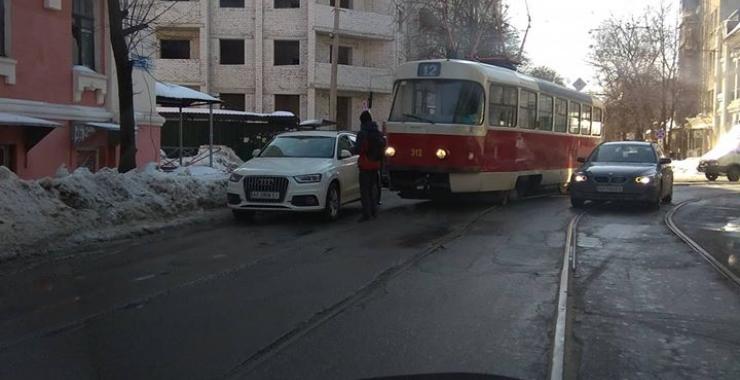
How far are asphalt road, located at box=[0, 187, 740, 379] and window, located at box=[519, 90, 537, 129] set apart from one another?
5834 millimetres

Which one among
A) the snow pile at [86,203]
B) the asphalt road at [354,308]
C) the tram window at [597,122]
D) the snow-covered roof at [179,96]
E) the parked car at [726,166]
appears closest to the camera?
the asphalt road at [354,308]

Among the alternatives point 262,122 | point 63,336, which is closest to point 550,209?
point 63,336

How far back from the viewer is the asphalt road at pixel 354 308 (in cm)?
522

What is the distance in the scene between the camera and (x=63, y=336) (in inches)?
232

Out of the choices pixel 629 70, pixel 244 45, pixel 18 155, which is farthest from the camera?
pixel 629 70

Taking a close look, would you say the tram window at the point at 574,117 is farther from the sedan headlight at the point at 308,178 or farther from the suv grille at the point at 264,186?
the suv grille at the point at 264,186

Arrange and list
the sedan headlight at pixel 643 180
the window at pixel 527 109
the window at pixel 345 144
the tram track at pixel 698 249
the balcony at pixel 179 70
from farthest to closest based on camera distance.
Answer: the balcony at pixel 179 70 < the window at pixel 527 109 < the sedan headlight at pixel 643 180 < the window at pixel 345 144 < the tram track at pixel 698 249

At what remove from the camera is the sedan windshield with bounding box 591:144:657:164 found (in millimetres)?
16734

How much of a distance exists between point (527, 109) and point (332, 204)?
615 cm

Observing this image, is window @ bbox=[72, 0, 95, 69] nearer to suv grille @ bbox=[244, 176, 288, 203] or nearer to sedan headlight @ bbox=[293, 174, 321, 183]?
suv grille @ bbox=[244, 176, 288, 203]

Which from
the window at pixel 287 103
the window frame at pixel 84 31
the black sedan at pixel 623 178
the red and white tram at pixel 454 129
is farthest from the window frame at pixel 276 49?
the black sedan at pixel 623 178

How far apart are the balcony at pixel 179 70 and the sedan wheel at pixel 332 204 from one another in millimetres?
30217

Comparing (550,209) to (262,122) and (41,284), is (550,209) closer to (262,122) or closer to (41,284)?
(41,284)

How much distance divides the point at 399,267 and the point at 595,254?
9.68 feet
